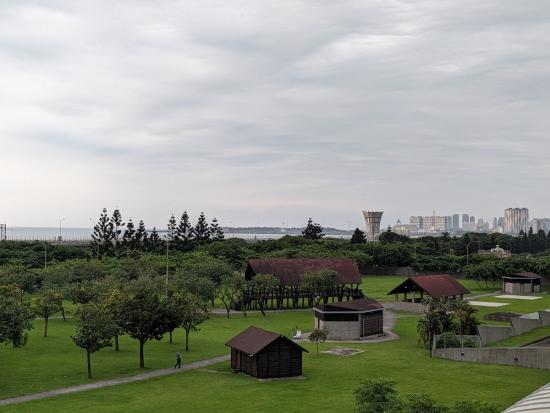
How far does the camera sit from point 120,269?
86688mm

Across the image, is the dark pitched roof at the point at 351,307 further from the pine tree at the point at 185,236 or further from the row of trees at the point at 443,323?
the pine tree at the point at 185,236

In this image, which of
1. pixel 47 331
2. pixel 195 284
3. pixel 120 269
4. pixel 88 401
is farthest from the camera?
pixel 120 269

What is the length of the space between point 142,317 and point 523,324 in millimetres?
35599

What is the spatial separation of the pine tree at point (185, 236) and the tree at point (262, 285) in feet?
223

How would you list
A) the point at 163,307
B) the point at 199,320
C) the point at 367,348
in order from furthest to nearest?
the point at 367,348 → the point at 199,320 → the point at 163,307

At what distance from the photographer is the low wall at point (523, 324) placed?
55.8m

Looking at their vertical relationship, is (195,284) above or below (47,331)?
above

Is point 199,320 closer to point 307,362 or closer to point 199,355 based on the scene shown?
point 199,355

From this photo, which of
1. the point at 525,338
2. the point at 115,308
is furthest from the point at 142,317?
the point at 525,338

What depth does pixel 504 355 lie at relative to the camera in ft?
146

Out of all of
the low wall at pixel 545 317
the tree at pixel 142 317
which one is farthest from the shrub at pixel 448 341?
the tree at pixel 142 317

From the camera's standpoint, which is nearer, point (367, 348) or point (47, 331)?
point (367, 348)

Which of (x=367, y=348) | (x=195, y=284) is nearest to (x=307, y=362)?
(x=367, y=348)

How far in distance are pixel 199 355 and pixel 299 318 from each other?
77.7 ft
